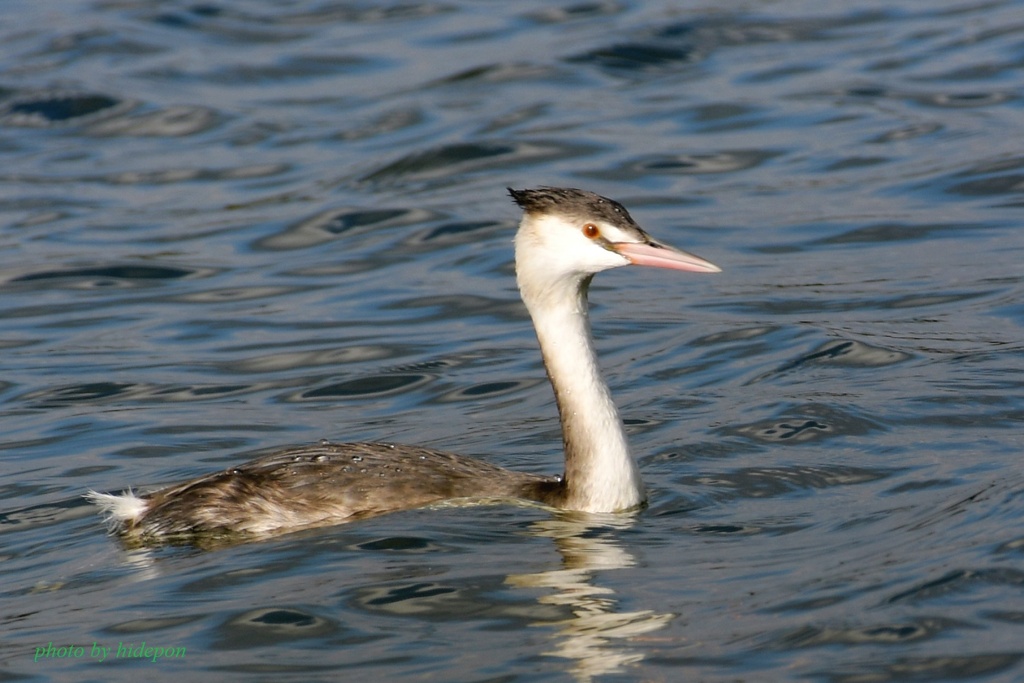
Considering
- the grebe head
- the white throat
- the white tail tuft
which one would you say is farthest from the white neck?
the white tail tuft

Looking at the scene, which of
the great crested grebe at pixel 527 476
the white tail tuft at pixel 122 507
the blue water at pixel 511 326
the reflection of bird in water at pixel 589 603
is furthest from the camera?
the white tail tuft at pixel 122 507

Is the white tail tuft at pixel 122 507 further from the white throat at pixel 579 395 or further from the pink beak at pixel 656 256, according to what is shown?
the pink beak at pixel 656 256

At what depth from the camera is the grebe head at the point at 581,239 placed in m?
6.98

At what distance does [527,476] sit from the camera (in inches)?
288

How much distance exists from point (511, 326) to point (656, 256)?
4.05 m

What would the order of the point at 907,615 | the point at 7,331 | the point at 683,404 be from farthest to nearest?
the point at 7,331 → the point at 683,404 → the point at 907,615

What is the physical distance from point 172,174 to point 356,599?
10.3 m

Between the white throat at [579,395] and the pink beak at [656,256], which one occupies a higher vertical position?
the pink beak at [656,256]

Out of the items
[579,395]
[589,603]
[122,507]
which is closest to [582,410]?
[579,395]

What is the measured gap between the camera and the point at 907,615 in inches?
220

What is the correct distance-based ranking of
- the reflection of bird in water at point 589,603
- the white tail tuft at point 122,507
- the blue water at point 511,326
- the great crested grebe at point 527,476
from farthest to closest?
the white tail tuft at point 122,507 < the great crested grebe at point 527,476 < the blue water at point 511,326 < the reflection of bird in water at point 589,603

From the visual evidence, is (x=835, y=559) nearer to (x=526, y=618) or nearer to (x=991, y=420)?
(x=526, y=618)

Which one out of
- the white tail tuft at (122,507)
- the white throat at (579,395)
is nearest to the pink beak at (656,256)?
the white throat at (579,395)

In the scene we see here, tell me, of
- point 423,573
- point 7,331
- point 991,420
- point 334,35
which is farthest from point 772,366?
point 334,35
